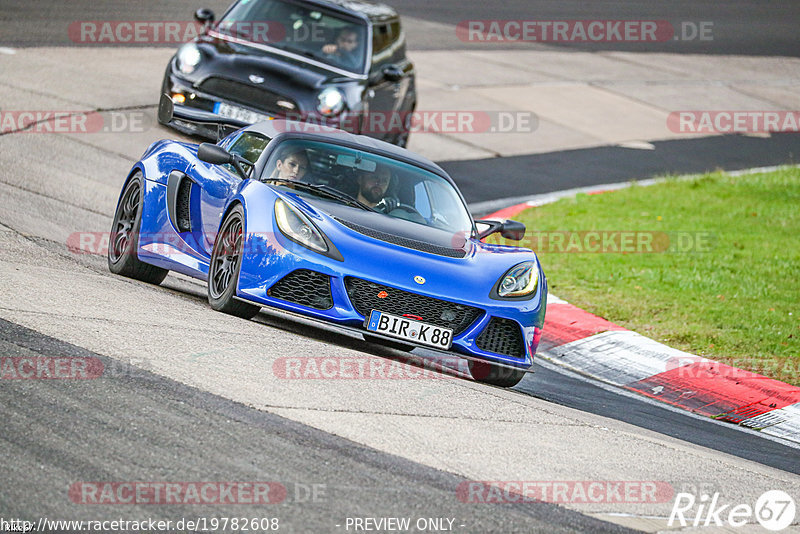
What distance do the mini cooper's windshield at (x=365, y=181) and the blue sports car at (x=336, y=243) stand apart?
1cm

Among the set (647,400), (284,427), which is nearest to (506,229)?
(647,400)

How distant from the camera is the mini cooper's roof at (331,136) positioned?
8.73 m

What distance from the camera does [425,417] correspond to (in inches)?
237

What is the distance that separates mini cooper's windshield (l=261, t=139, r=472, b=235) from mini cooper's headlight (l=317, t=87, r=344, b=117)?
17.2 ft

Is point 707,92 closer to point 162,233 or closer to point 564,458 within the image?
point 162,233

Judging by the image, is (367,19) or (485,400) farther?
(367,19)

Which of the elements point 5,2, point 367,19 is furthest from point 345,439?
point 5,2

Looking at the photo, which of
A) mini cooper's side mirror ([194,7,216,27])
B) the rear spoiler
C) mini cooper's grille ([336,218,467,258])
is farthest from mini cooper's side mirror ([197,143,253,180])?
mini cooper's side mirror ([194,7,216,27])

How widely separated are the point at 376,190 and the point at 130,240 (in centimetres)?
192

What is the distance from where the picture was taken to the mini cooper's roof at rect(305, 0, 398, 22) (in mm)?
15234

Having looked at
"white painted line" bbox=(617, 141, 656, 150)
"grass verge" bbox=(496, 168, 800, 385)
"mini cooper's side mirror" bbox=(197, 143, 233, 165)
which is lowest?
"white painted line" bbox=(617, 141, 656, 150)

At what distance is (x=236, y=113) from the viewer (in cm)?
1362

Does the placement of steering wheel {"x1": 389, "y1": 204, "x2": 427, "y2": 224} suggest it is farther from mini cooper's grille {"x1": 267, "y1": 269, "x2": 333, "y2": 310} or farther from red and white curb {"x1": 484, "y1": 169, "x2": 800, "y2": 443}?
red and white curb {"x1": 484, "y1": 169, "x2": 800, "y2": 443}

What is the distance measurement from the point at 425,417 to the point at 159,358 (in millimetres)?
1383
